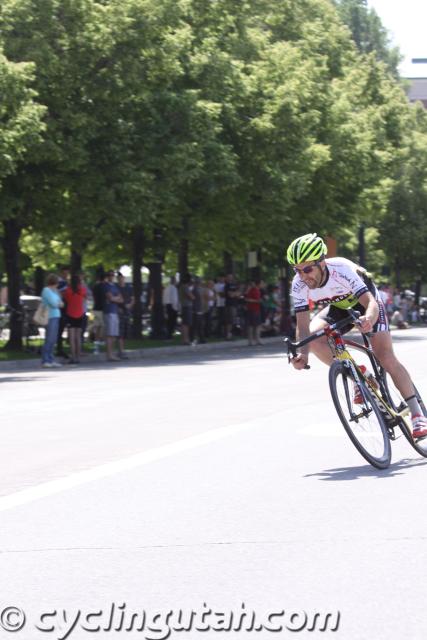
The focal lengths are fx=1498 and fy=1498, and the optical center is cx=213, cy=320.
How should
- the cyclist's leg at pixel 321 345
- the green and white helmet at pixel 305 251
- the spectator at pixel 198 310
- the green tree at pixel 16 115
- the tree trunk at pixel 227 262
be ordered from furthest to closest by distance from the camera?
the tree trunk at pixel 227 262, the spectator at pixel 198 310, the green tree at pixel 16 115, the cyclist's leg at pixel 321 345, the green and white helmet at pixel 305 251

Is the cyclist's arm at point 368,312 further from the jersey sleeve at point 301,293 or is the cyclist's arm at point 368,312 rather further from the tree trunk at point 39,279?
the tree trunk at point 39,279

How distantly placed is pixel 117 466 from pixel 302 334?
1.71 m

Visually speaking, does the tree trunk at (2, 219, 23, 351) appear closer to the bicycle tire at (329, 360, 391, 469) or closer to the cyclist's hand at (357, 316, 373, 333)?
the bicycle tire at (329, 360, 391, 469)

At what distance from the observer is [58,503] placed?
30.1 feet

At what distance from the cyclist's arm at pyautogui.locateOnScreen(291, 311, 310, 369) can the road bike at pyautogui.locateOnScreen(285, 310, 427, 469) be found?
66 millimetres

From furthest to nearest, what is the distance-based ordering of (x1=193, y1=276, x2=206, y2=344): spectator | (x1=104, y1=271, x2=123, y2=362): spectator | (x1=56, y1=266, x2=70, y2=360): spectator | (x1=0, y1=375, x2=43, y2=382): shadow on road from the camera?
(x1=193, y1=276, x2=206, y2=344): spectator → (x1=56, y1=266, x2=70, y2=360): spectator → (x1=104, y1=271, x2=123, y2=362): spectator → (x1=0, y1=375, x2=43, y2=382): shadow on road

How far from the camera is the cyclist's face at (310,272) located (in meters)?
10.2

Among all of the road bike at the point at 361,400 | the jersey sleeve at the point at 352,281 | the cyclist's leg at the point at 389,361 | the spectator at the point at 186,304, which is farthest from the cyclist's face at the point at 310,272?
the spectator at the point at 186,304

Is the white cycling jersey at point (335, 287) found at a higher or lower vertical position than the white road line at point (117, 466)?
higher

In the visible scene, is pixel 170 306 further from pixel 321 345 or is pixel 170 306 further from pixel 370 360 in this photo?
pixel 321 345

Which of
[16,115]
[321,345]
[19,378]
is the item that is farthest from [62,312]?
[321,345]

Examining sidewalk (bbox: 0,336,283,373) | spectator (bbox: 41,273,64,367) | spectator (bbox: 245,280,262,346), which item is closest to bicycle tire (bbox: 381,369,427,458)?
sidewalk (bbox: 0,336,283,373)

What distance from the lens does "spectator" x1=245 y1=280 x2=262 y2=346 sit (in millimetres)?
38156

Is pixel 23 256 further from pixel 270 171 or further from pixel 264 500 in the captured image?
pixel 264 500
